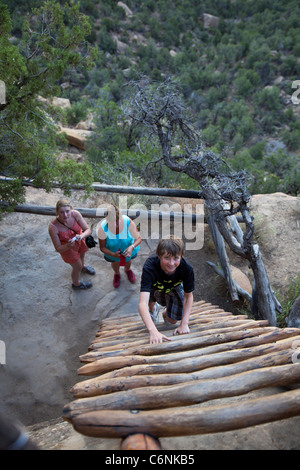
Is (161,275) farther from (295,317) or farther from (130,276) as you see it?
(295,317)

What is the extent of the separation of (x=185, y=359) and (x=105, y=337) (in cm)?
114

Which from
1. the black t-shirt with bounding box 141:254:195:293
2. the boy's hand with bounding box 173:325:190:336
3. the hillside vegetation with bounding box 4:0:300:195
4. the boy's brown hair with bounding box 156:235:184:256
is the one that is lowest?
the hillside vegetation with bounding box 4:0:300:195

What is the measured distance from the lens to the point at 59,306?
4.07 metres

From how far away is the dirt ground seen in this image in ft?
6.90

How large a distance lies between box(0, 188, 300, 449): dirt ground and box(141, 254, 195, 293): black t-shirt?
1.09m

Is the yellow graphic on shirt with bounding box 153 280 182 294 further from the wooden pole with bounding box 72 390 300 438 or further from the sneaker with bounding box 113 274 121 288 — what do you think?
the sneaker with bounding box 113 274 121 288

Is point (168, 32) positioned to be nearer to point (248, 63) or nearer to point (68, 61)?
point (248, 63)

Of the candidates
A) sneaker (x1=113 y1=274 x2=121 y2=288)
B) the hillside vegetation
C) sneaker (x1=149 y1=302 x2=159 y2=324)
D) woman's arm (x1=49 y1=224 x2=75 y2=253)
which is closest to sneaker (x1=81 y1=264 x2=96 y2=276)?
sneaker (x1=113 y1=274 x2=121 y2=288)

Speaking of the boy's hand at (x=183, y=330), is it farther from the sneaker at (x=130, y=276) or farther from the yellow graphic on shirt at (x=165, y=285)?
the sneaker at (x=130, y=276)

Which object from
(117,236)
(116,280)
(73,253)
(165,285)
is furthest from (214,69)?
(165,285)

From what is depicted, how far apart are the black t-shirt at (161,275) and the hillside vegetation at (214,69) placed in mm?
6698

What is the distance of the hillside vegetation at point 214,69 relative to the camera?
45.8 feet

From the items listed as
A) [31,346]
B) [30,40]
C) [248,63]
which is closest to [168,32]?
[248,63]

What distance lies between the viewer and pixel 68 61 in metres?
3.36
